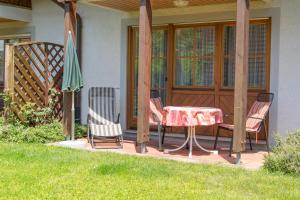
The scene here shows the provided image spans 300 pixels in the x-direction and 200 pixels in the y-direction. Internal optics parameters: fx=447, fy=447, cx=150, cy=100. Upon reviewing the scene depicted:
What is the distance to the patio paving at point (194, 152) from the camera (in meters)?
6.91

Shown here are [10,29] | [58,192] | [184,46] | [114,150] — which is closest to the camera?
[58,192]

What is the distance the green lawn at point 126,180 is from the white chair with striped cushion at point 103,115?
1416mm

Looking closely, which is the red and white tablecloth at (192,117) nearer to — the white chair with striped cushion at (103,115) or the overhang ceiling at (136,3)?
the white chair with striped cushion at (103,115)

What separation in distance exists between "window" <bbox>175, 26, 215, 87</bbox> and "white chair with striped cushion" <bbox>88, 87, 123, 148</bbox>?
1.47m

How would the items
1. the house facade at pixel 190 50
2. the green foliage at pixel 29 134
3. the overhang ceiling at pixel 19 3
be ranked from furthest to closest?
the overhang ceiling at pixel 19 3 → the green foliage at pixel 29 134 → the house facade at pixel 190 50

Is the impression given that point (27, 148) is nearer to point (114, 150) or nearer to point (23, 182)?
point (114, 150)

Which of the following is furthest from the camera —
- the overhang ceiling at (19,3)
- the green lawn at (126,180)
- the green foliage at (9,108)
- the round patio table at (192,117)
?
the overhang ceiling at (19,3)

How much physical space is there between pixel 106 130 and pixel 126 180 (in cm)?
297

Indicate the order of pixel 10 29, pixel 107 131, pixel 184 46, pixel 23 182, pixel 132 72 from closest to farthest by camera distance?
pixel 23 182 < pixel 107 131 < pixel 184 46 < pixel 132 72 < pixel 10 29

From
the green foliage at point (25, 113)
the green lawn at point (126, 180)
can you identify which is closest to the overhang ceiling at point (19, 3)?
the green foliage at point (25, 113)

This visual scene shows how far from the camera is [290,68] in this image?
316 inches

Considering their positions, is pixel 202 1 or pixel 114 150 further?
pixel 202 1

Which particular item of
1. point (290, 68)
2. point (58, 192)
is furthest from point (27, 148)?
point (290, 68)

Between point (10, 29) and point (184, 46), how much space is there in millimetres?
5323
